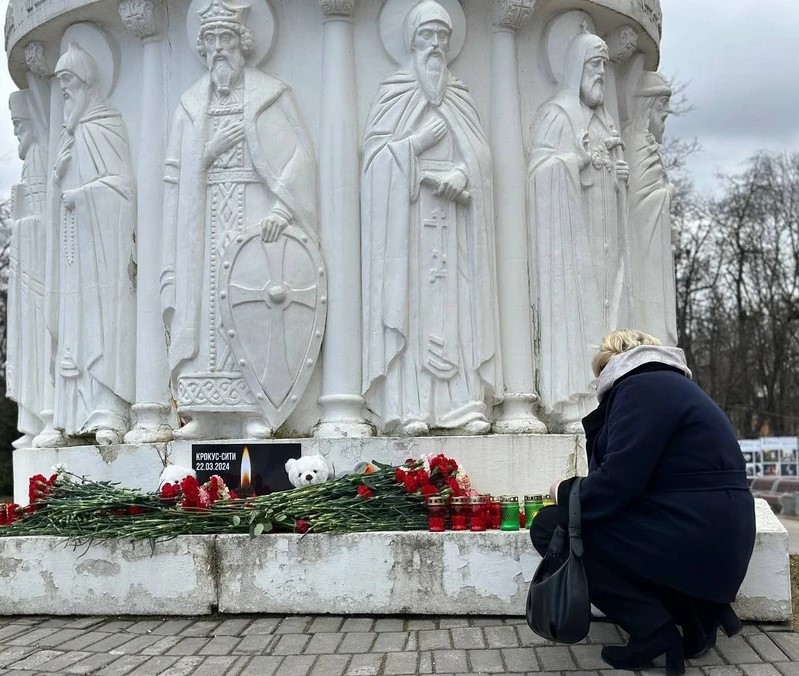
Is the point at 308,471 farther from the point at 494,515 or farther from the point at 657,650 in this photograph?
the point at 657,650

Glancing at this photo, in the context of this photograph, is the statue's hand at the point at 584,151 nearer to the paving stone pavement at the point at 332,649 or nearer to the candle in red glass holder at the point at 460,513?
the candle in red glass holder at the point at 460,513

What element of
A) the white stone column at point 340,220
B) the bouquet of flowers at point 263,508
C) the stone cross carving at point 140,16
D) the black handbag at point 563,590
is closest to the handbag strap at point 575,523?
the black handbag at point 563,590

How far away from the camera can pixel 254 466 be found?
6703 mm

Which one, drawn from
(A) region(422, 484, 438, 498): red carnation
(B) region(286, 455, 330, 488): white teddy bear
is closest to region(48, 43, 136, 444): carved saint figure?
(B) region(286, 455, 330, 488): white teddy bear

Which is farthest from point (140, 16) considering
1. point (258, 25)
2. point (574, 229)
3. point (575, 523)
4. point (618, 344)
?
point (575, 523)

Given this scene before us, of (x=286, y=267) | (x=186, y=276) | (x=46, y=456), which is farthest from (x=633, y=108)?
(x=46, y=456)

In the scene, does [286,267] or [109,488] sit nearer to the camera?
[109,488]

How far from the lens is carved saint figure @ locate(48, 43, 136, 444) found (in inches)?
300

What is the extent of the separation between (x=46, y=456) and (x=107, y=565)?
6.84ft

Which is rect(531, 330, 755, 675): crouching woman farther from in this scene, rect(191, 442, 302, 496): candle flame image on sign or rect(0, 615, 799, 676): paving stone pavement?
rect(191, 442, 302, 496): candle flame image on sign

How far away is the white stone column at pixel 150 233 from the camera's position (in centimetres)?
738

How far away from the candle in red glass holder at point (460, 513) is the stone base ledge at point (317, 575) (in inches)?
5.9

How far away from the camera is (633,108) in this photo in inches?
344

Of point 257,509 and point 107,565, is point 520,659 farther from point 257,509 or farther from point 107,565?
point 107,565
